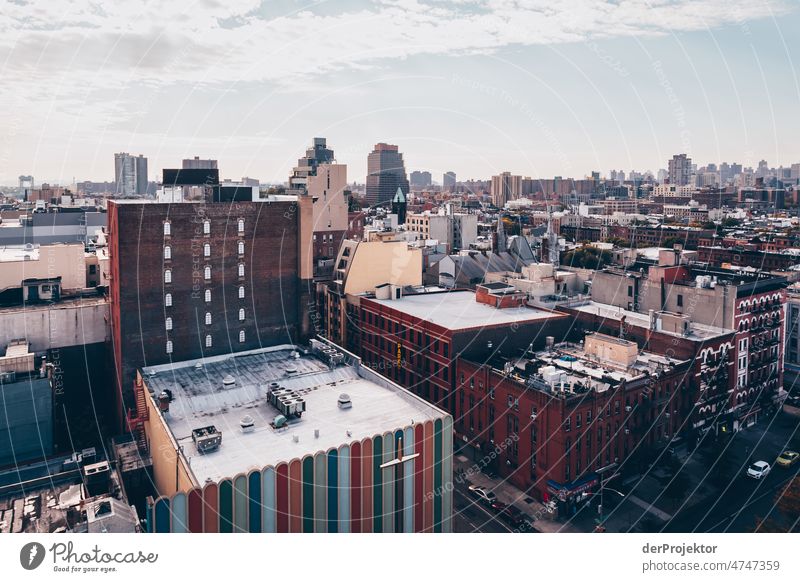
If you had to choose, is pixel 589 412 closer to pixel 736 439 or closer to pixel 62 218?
pixel 736 439

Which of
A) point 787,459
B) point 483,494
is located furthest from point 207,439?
point 787,459

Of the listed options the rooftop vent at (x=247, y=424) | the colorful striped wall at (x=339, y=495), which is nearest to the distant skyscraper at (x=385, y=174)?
the rooftop vent at (x=247, y=424)

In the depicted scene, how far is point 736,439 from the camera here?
19031 millimetres

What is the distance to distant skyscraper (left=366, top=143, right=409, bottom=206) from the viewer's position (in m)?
46.5

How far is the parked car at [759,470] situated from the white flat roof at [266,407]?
10662 mm

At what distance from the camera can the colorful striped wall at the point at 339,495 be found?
8.82m

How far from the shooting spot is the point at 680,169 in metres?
118

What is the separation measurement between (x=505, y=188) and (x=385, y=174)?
44.2 metres

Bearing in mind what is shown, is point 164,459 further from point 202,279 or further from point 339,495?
point 202,279

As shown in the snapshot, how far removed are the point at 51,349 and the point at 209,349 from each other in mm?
4259

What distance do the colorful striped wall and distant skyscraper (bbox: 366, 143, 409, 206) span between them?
25.7m

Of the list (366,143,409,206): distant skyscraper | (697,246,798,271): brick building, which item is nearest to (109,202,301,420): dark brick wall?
(366,143,409,206): distant skyscraper

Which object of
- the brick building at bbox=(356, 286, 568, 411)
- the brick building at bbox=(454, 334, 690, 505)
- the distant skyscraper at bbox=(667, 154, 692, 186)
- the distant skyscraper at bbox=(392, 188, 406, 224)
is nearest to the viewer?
the brick building at bbox=(454, 334, 690, 505)

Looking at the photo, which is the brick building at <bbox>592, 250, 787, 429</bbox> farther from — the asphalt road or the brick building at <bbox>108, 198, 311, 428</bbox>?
the brick building at <bbox>108, 198, 311, 428</bbox>
